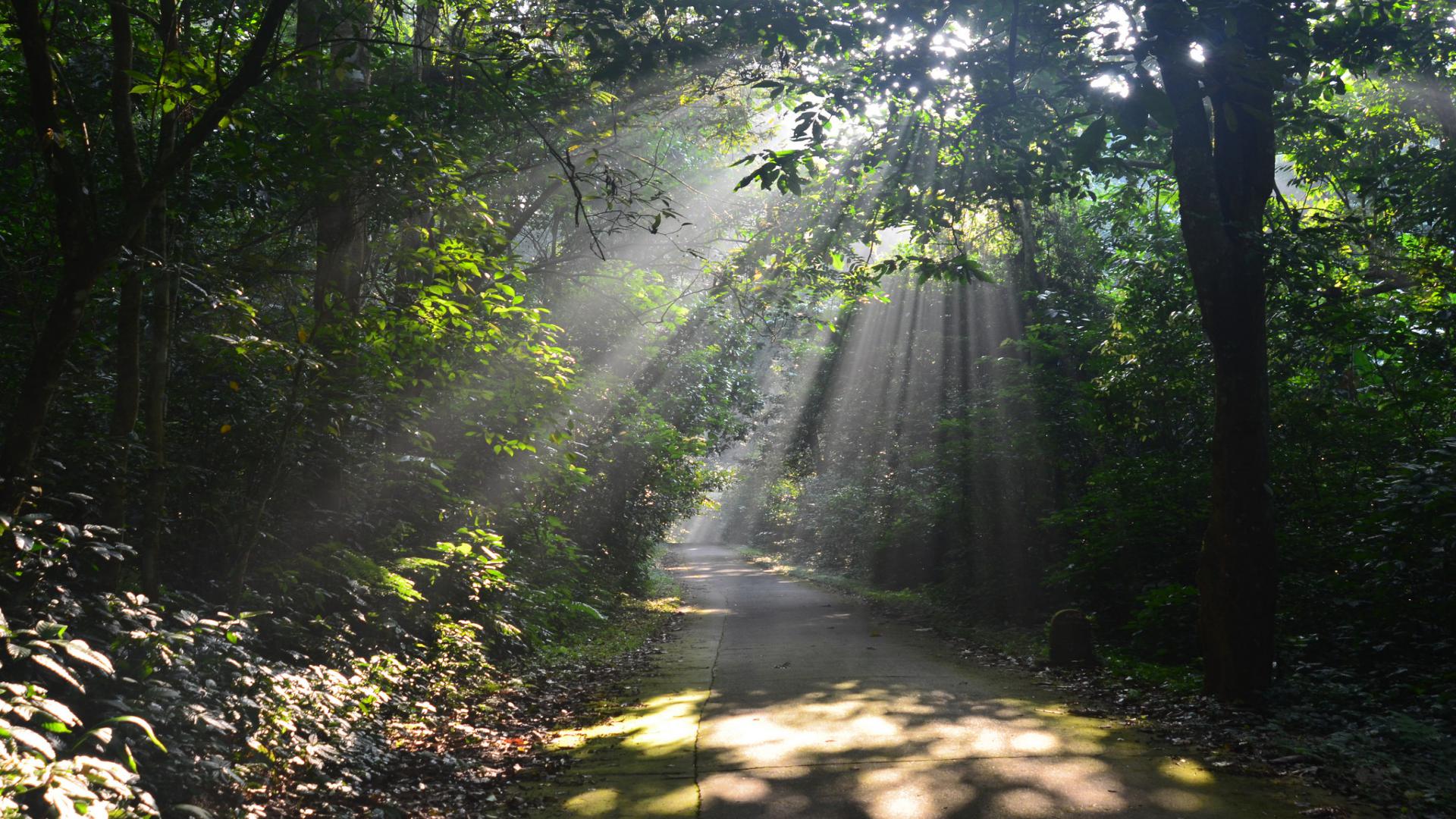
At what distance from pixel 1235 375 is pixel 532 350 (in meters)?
6.44

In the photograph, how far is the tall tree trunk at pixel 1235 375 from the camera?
751 centimetres

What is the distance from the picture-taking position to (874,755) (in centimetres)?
642

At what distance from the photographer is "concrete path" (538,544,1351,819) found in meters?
5.32

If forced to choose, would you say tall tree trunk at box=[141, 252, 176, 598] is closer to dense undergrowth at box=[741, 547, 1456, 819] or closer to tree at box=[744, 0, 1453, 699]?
tree at box=[744, 0, 1453, 699]

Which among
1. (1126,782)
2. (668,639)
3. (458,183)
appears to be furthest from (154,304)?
(668,639)

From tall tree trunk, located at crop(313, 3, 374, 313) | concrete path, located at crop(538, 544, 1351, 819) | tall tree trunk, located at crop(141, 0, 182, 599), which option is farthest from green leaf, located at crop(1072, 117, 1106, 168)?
tall tree trunk, located at crop(313, 3, 374, 313)

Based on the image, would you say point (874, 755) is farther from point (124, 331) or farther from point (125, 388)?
point (124, 331)

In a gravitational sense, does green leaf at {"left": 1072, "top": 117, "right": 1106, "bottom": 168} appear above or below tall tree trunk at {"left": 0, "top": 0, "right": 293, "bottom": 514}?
above

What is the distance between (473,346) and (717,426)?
16.5 m

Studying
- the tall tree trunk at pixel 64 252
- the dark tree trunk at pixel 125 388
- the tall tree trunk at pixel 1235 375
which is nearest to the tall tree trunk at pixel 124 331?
the dark tree trunk at pixel 125 388

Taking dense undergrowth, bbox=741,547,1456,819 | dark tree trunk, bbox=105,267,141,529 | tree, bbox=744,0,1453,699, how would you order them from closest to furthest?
1. dark tree trunk, bbox=105,267,141,529
2. dense undergrowth, bbox=741,547,1456,819
3. tree, bbox=744,0,1453,699

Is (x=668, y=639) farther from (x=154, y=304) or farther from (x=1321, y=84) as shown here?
(x=1321, y=84)

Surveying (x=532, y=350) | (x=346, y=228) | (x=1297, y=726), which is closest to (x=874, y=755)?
(x=1297, y=726)

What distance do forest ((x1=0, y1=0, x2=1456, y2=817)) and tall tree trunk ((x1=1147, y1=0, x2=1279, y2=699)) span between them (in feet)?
0.11
